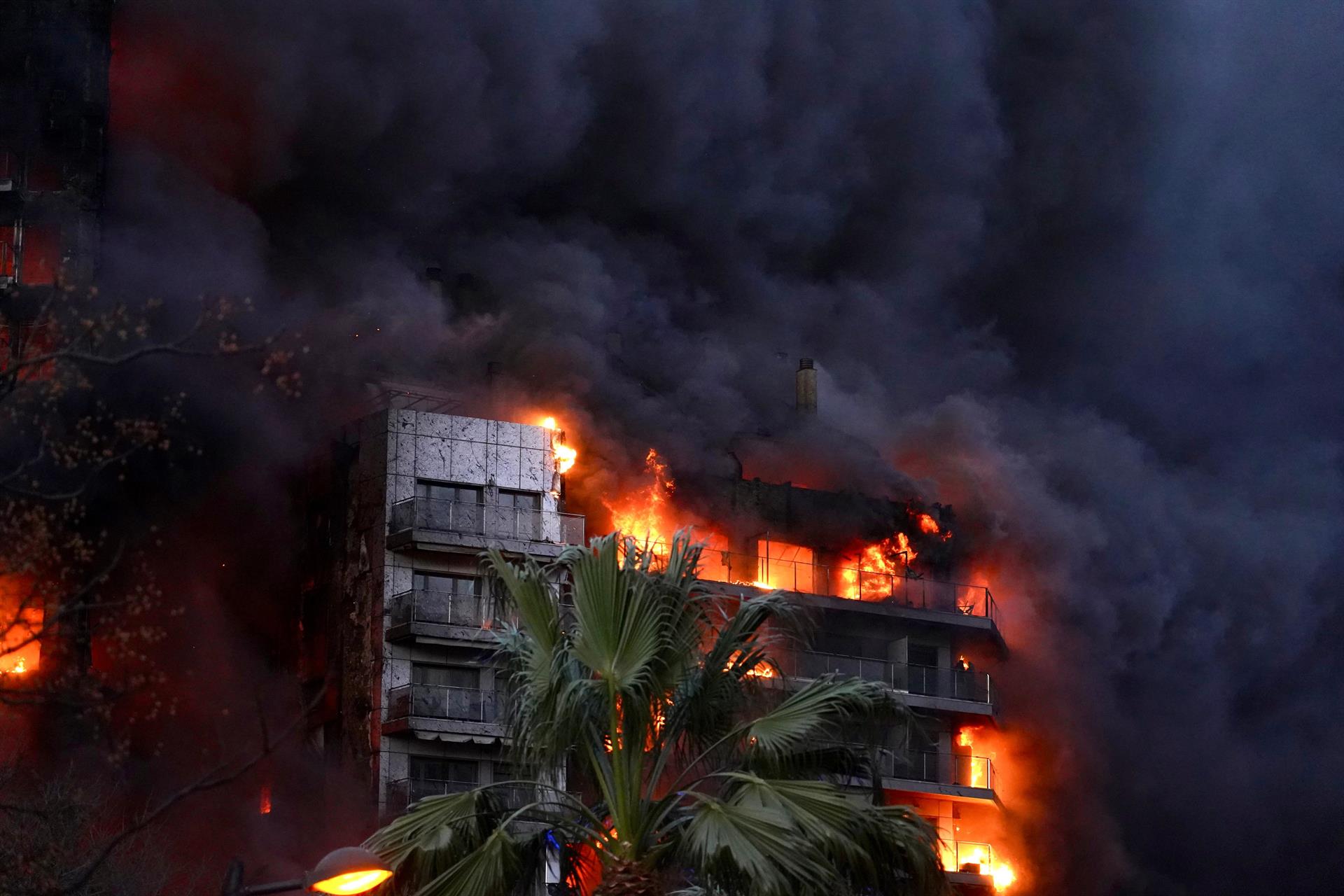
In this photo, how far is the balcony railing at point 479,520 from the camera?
6128 cm

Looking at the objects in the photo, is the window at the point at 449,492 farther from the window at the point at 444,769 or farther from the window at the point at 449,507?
the window at the point at 444,769

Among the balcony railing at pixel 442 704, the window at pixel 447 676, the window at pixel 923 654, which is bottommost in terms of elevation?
the balcony railing at pixel 442 704

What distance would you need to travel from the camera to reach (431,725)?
58844 millimetres

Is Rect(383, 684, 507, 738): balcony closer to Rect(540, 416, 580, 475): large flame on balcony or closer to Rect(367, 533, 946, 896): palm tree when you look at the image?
Rect(540, 416, 580, 475): large flame on balcony

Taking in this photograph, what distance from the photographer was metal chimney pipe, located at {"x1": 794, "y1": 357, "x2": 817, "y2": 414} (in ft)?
256

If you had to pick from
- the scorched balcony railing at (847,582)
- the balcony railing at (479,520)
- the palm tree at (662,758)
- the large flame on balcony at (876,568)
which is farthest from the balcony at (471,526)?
the palm tree at (662,758)

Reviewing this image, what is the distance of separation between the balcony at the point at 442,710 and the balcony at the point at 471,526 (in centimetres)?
464

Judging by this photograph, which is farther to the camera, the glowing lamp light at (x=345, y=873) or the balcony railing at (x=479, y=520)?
the balcony railing at (x=479, y=520)

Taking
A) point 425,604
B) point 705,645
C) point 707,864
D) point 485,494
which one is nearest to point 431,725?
point 425,604

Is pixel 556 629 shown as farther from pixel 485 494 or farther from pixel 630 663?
pixel 485 494

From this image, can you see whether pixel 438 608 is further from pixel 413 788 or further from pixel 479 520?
pixel 413 788

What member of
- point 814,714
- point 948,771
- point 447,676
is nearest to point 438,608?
→ point 447,676

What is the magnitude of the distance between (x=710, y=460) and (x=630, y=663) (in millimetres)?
46251

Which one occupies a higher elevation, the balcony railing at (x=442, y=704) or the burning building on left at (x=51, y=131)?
the burning building on left at (x=51, y=131)
